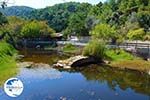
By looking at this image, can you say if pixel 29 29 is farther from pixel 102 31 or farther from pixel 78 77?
pixel 78 77

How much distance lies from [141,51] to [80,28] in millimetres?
31040

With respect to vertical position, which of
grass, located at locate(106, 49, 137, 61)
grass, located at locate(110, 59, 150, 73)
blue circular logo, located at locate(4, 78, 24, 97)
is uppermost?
blue circular logo, located at locate(4, 78, 24, 97)

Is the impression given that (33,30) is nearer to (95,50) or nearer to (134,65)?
(95,50)

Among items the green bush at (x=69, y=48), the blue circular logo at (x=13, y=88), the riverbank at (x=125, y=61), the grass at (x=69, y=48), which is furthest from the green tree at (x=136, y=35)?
the blue circular logo at (x=13, y=88)

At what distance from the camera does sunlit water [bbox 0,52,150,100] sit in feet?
98.1

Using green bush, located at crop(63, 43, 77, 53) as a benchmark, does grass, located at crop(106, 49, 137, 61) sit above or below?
above

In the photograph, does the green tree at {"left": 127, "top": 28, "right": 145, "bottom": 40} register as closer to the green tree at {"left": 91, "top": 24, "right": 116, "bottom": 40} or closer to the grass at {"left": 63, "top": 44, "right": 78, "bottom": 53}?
the green tree at {"left": 91, "top": 24, "right": 116, "bottom": 40}

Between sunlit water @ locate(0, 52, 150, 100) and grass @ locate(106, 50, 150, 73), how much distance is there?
2.25 m

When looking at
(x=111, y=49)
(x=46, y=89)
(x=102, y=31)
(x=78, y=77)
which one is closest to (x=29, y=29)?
(x=102, y=31)

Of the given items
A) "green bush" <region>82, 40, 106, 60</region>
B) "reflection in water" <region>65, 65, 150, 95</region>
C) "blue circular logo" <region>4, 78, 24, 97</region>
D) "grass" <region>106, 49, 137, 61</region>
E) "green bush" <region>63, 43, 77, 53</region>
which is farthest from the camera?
"green bush" <region>63, 43, 77, 53</region>

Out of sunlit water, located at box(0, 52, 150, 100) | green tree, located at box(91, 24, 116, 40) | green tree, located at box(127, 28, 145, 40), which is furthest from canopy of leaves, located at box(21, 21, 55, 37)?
sunlit water, located at box(0, 52, 150, 100)

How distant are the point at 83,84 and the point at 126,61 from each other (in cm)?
1486

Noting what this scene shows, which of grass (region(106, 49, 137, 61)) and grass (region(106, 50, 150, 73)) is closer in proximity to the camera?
grass (region(106, 50, 150, 73))

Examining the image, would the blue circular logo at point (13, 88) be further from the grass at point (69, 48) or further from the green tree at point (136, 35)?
the grass at point (69, 48)
